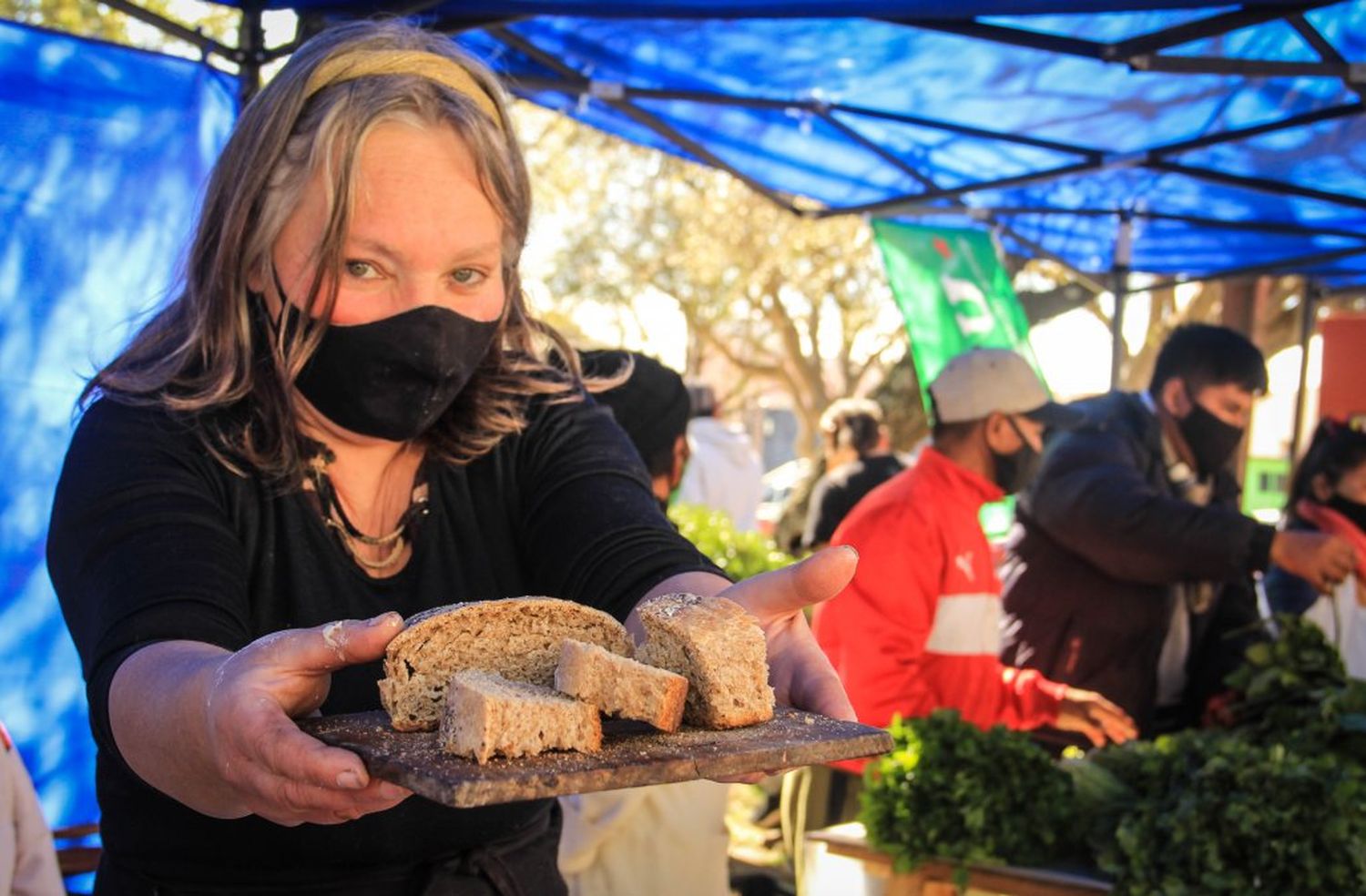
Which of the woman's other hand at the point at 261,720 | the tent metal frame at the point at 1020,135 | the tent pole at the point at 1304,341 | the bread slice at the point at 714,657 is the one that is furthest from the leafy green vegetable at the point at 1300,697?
the tent pole at the point at 1304,341

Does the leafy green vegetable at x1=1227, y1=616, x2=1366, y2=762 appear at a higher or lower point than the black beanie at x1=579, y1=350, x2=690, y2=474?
lower

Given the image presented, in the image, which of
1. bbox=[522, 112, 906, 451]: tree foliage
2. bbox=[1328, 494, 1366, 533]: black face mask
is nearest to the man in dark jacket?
bbox=[1328, 494, 1366, 533]: black face mask

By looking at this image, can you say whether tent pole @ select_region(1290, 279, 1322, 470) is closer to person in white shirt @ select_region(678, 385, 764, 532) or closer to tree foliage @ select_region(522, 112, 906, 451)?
person in white shirt @ select_region(678, 385, 764, 532)

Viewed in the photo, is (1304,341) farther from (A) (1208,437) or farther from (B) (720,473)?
(A) (1208,437)

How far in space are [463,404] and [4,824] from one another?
1.43m

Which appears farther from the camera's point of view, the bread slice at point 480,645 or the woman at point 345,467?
the woman at point 345,467

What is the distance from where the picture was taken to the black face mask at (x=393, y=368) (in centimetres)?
191

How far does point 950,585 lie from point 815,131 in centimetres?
241

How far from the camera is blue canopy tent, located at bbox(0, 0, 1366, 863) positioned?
2904mm

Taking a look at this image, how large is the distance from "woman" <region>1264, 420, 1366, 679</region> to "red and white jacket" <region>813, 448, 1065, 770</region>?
1.98m

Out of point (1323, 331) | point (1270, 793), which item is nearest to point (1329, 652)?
point (1270, 793)

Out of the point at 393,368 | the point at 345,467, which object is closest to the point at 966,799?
the point at 345,467

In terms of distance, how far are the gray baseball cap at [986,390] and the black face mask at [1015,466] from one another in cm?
8

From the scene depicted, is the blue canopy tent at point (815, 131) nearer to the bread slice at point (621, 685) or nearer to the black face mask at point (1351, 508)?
the black face mask at point (1351, 508)
